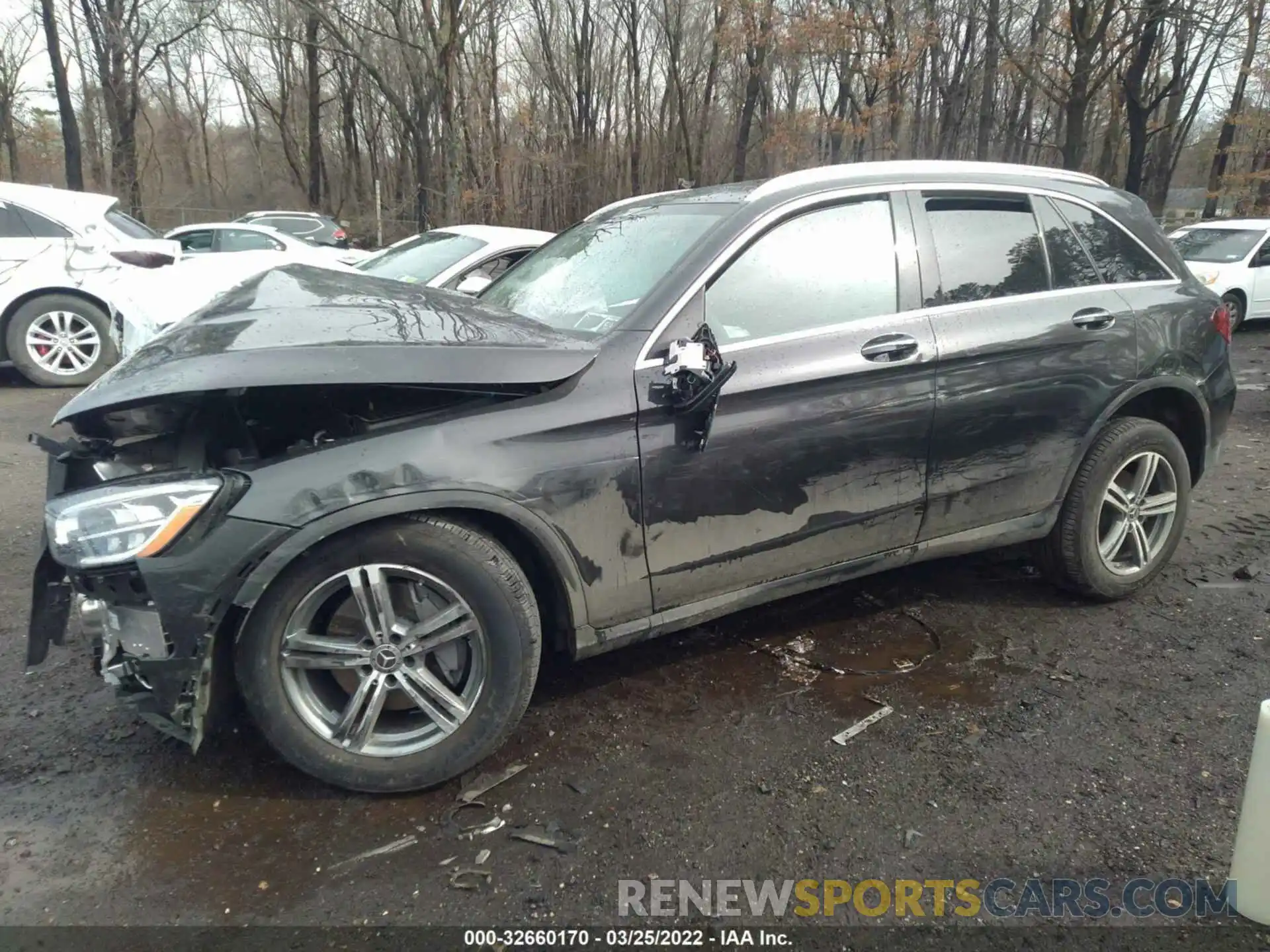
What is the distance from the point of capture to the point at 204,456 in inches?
99.3

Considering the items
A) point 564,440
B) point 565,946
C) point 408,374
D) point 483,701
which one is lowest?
point 565,946

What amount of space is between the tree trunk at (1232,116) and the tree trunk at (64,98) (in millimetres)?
28807

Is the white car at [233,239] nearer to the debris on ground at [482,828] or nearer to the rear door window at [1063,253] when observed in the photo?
the rear door window at [1063,253]

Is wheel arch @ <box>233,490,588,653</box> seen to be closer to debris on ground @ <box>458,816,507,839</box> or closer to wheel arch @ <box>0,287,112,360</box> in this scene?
debris on ground @ <box>458,816,507,839</box>

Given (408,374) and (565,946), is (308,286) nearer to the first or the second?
(408,374)

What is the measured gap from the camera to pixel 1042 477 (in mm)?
3740

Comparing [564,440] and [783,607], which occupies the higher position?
[564,440]

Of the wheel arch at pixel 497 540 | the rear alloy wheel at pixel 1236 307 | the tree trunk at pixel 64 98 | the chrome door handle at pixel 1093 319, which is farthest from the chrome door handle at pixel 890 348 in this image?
the tree trunk at pixel 64 98

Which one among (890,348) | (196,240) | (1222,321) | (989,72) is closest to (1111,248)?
Result: (1222,321)

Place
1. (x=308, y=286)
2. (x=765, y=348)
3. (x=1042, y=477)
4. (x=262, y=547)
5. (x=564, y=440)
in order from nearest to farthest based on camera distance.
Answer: (x=262, y=547) → (x=564, y=440) → (x=765, y=348) → (x=308, y=286) → (x=1042, y=477)

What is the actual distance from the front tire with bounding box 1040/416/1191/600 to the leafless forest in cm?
1585

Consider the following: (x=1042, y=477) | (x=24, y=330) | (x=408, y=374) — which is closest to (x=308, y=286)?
(x=408, y=374)

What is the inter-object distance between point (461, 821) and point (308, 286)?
80.5 inches

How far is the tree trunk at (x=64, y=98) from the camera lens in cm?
2200
